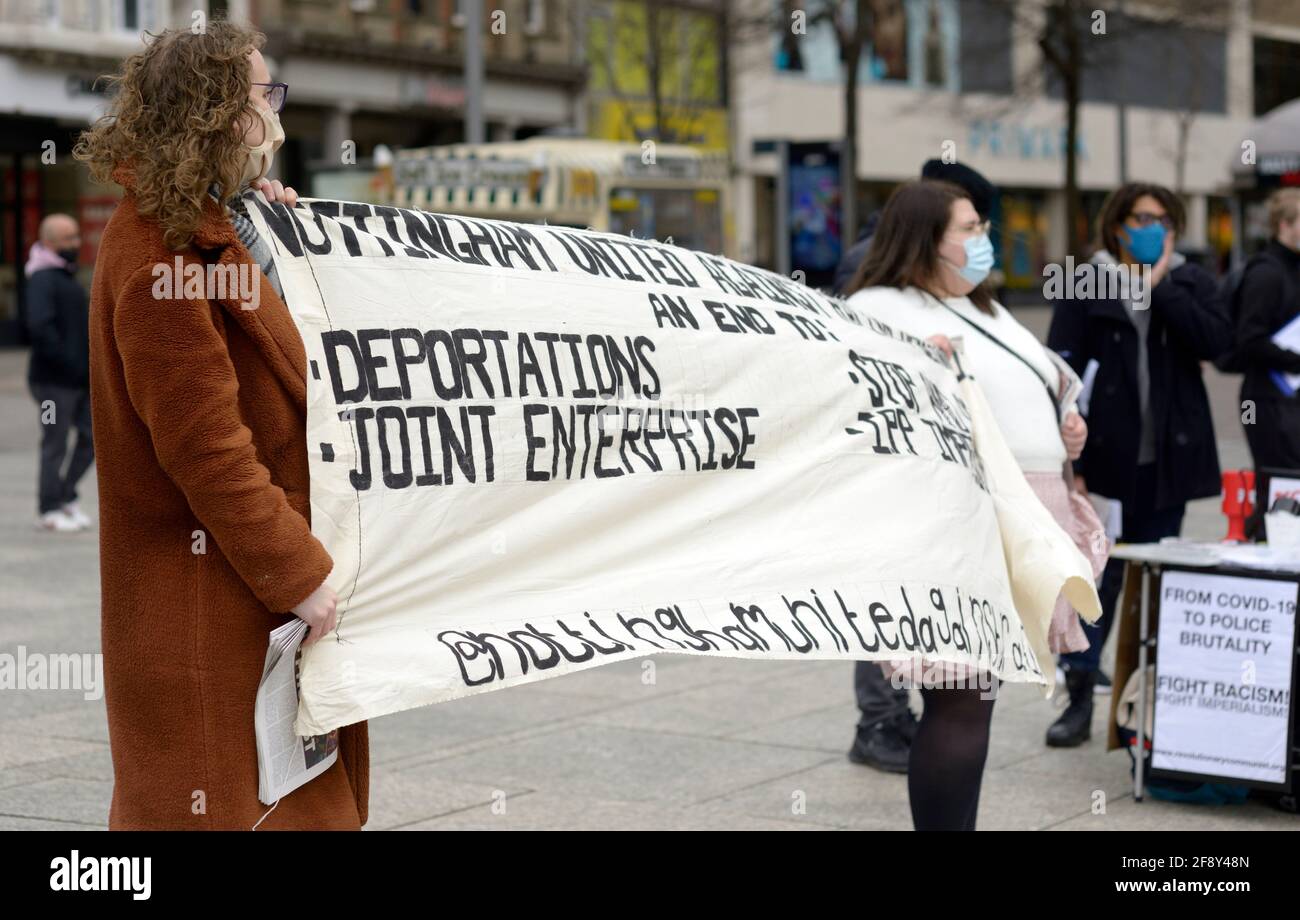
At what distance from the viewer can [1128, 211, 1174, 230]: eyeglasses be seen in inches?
259

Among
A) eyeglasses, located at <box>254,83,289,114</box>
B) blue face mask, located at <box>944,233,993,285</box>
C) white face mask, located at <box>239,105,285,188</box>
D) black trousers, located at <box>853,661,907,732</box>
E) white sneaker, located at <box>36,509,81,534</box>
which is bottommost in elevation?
white sneaker, located at <box>36,509,81,534</box>

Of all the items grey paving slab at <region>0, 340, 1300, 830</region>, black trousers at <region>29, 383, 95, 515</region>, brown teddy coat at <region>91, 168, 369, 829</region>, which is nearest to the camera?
brown teddy coat at <region>91, 168, 369, 829</region>

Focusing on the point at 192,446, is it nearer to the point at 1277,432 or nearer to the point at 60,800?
the point at 60,800

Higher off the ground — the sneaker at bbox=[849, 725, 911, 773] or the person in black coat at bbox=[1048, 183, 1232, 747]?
the person in black coat at bbox=[1048, 183, 1232, 747]

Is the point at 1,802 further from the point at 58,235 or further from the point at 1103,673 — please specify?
the point at 58,235

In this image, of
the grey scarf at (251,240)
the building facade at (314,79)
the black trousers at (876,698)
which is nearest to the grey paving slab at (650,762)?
the black trousers at (876,698)

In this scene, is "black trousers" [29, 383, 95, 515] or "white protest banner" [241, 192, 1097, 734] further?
"black trousers" [29, 383, 95, 515]

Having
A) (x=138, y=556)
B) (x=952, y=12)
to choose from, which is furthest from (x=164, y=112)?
(x=952, y=12)

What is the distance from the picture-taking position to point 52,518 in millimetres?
11719

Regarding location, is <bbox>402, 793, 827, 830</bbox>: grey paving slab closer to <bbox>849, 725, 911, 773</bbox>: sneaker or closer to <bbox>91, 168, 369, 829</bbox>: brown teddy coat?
<bbox>849, 725, 911, 773</bbox>: sneaker

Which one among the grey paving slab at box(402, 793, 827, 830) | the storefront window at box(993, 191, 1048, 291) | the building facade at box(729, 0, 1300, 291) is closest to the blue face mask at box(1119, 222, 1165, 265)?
the grey paving slab at box(402, 793, 827, 830)

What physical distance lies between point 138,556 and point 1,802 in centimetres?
266

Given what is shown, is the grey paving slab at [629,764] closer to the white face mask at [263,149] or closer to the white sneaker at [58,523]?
the white face mask at [263,149]

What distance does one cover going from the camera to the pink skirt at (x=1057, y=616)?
420cm
